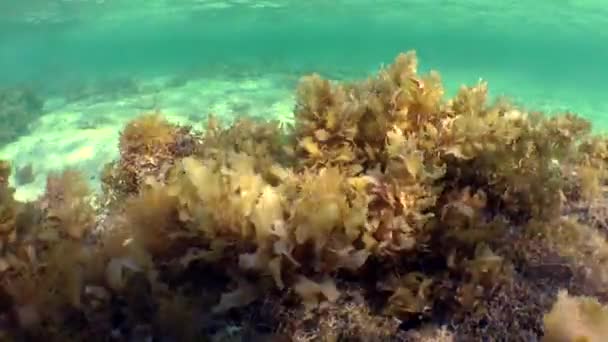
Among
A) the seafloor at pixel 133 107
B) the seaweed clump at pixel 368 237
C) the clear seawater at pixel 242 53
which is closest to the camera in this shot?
the seaweed clump at pixel 368 237

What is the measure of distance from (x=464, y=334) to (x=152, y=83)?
836 inches

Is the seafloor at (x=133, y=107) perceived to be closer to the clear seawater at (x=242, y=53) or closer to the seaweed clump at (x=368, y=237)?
the clear seawater at (x=242, y=53)

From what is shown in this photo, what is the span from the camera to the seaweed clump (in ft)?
8.98

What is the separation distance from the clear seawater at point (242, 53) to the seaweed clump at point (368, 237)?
127 centimetres

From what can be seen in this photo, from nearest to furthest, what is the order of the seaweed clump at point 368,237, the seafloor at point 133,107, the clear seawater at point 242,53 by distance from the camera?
the seaweed clump at point 368,237, the seafloor at point 133,107, the clear seawater at point 242,53

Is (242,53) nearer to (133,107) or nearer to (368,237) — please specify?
(133,107)

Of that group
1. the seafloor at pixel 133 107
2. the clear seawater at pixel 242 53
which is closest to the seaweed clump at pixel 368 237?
the clear seawater at pixel 242 53

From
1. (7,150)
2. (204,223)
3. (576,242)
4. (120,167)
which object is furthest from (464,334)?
(7,150)

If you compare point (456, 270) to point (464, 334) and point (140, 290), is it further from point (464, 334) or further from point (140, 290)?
point (140, 290)

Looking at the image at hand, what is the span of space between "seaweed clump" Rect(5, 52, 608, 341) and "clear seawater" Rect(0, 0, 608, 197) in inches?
50.0

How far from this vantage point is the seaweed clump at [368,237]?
8.98 ft

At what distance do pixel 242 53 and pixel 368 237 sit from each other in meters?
34.7

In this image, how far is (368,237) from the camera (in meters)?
2.83

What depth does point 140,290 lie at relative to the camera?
2996 mm
